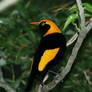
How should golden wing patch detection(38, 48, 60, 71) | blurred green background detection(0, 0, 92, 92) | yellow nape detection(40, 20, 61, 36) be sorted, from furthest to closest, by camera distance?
blurred green background detection(0, 0, 92, 92) < yellow nape detection(40, 20, 61, 36) < golden wing patch detection(38, 48, 60, 71)

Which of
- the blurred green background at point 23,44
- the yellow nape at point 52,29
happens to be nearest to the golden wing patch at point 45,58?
the yellow nape at point 52,29

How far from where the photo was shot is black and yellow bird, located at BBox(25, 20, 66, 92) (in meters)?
3.12

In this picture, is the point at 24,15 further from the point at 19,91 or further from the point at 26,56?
the point at 19,91

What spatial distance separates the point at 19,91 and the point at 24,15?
57.3 inches

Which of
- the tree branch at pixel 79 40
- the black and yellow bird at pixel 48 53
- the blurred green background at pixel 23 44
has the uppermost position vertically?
the tree branch at pixel 79 40

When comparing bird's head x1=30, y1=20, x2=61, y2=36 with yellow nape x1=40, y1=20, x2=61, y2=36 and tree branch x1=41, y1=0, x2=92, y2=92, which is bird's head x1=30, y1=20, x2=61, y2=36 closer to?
yellow nape x1=40, y1=20, x2=61, y2=36

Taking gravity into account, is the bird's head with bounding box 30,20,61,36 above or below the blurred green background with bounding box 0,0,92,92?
above

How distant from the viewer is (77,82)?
4.48m

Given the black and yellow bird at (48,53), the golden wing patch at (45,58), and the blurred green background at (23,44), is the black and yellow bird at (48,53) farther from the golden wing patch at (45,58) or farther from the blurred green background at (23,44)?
the blurred green background at (23,44)

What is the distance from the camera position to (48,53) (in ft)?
10.3

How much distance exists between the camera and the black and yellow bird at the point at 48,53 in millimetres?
3123

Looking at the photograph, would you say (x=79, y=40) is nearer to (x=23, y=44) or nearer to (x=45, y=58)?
(x=45, y=58)

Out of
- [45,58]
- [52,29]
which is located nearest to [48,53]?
[45,58]

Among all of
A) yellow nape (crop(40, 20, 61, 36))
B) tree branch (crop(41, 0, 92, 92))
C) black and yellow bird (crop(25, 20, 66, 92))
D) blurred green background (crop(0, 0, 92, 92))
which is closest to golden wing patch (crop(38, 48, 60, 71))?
black and yellow bird (crop(25, 20, 66, 92))
